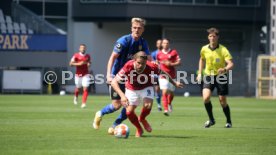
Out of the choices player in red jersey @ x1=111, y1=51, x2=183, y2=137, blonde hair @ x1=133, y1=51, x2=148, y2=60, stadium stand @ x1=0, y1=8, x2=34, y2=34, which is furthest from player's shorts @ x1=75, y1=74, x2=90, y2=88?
stadium stand @ x1=0, y1=8, x2=34, y2=34

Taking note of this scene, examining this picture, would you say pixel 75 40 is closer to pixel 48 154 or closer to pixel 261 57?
pixel 261 57

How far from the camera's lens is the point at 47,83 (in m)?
44.3

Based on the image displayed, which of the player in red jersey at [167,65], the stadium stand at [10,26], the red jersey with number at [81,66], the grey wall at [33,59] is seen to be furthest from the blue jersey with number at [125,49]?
the grey wall at [33,59]

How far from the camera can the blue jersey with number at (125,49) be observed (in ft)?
46.8

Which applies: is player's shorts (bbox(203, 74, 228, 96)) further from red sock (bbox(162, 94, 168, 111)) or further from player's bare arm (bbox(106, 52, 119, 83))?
red sock (bbox(162, 94, 168, 111))

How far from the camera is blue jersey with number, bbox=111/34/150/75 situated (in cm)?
1425

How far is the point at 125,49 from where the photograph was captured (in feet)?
47.1

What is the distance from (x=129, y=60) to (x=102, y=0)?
33.7 m

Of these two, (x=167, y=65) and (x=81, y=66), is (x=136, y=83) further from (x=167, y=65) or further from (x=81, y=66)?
(x=81, y=66)

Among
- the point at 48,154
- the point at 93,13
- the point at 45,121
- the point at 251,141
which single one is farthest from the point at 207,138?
the point at 93,13

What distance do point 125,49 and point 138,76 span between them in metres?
0.83

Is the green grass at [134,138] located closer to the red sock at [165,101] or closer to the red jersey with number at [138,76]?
the red jersey with number at [138,76]

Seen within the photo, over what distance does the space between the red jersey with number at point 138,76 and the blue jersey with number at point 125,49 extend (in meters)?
0.64

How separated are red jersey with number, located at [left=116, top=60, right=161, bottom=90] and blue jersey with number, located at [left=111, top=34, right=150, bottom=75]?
0.64 metres
